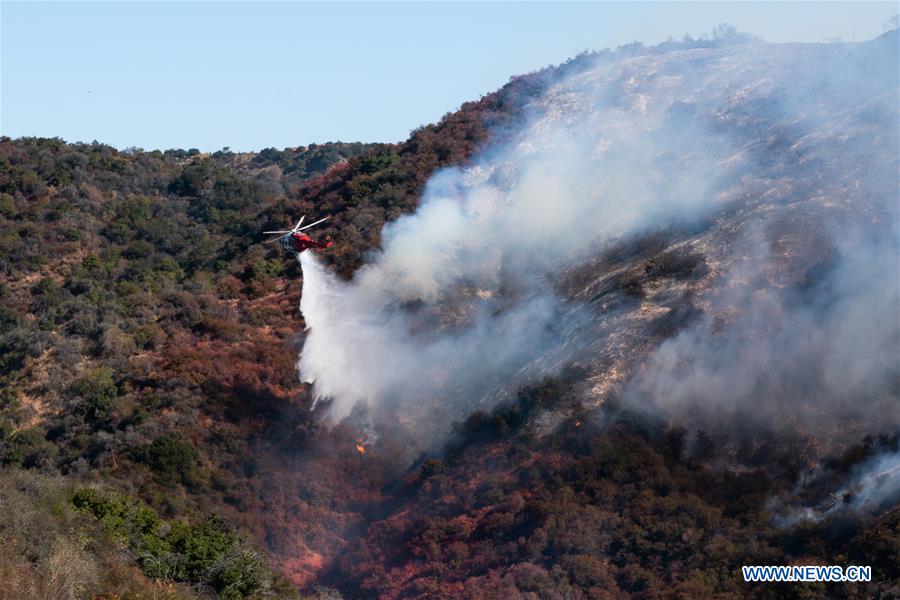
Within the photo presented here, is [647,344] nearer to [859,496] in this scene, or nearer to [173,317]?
[859,496]

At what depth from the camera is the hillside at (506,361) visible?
4512 cm

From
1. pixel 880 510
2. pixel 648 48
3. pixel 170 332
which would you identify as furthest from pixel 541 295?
pixel 648 48

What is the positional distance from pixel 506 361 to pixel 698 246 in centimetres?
1212

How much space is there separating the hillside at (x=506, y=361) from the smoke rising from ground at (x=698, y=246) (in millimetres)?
197

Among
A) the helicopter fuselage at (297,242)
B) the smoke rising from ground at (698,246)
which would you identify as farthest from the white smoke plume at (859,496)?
the helicopter fuselage at (297,242)

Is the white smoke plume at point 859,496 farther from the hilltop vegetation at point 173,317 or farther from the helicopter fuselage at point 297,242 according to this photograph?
the helicopter fuselage at point 297,242

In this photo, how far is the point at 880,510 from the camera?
42.8m

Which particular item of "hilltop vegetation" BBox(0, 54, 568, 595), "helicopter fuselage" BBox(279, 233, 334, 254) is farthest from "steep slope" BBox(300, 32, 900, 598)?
"helicopter fuselage" BBox(279, 233, 334, 254)

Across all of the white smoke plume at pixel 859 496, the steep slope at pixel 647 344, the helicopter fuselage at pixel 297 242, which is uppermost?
the helicopter fuselage at pixel 297 242

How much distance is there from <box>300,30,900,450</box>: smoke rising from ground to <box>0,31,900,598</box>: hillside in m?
0.20

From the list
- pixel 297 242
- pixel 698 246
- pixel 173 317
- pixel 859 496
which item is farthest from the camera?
pixel 173 317

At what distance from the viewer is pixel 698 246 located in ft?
200

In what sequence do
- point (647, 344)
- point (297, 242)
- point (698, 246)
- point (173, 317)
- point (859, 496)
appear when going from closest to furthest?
point (859, 496) → point (647, 344) → point (297, 242) → point (698, 246) → point (173, 317)

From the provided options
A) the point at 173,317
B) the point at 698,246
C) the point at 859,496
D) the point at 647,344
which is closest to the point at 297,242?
the point at 173,317
